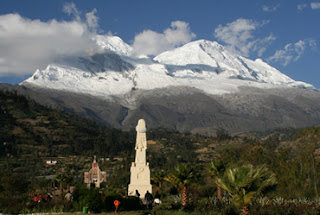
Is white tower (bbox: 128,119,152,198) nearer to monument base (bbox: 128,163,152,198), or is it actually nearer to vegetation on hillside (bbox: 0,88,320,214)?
monument base (bbox: 128,163,152,198)

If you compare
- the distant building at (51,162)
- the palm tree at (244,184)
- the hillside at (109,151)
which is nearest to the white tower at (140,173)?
the hillside at (109,151)

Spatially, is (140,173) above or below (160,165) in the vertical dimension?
below

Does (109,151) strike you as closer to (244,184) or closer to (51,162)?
(51,162)

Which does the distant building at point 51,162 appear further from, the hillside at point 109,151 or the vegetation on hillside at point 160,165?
the hillside at point 109,151

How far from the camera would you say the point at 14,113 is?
152 metres

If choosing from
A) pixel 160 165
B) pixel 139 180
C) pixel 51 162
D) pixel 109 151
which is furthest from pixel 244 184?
pixel 109 151

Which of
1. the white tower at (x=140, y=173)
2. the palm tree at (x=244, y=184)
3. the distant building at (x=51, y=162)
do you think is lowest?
the palm tree at (x=244, y=184)

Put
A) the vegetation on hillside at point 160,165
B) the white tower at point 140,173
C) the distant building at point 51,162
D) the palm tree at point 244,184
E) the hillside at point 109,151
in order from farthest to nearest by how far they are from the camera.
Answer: the distant building at point 51,162 → the hillside at point 109,151 → the white tower at point 140,173 → the vegetation on hillside at point 160,165 → the palm tree at point 244,184

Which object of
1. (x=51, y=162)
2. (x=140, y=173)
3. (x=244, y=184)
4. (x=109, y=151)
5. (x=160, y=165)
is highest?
(x=109, y=151)

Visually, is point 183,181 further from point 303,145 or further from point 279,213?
point 303,145

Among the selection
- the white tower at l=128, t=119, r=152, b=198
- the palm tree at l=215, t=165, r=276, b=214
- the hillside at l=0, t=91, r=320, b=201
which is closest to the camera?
the palm tree at l=215, t=165, r=276, b=214

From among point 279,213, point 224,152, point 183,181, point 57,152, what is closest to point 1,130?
point 57,152

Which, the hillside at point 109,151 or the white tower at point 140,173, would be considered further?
the hillside at point 109,151

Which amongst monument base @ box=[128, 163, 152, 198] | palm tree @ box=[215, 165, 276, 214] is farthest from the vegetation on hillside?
monument base @ box=[128, 163, 152, 198]
